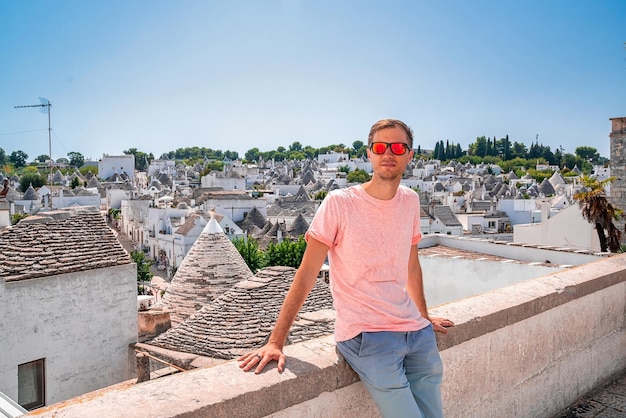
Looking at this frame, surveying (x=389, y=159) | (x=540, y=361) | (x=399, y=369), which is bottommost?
(x=540, y=361)

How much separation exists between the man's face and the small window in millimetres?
11497

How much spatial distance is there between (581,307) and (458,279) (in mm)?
6821

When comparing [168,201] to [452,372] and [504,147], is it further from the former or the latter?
[504,147]

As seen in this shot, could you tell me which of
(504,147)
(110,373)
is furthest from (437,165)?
(110,373)

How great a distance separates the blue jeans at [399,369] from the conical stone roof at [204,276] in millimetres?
13756

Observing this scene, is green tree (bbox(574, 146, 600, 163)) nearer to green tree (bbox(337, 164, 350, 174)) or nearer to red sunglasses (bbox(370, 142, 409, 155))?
green tree (bbox(337, 164, 350, 174))

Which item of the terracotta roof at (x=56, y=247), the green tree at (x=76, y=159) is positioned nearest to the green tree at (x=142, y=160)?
the green tree at (x=76, y=159)

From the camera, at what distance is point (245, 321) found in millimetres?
11828

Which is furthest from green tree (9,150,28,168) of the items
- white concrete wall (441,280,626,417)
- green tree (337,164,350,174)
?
white concrete wall (441,280,626,417)

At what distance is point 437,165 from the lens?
137 m

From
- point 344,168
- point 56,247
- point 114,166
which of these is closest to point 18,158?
point 114,166

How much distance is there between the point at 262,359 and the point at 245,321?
951 cm

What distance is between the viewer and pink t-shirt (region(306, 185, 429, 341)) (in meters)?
2.72

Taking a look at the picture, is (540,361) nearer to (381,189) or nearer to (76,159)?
(381,189)
